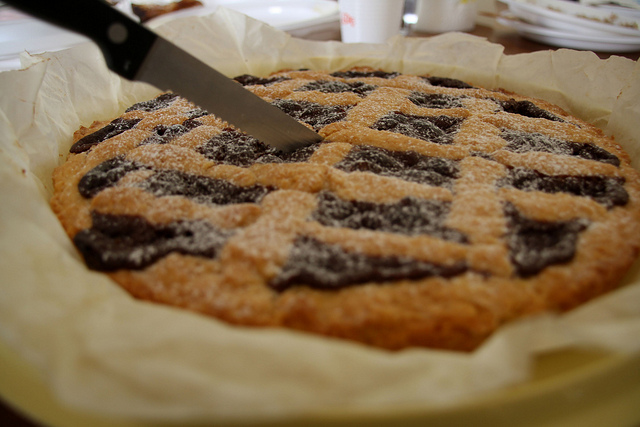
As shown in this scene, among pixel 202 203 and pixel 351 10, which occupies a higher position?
pixel 351 10

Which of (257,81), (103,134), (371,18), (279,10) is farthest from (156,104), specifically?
(279,10)

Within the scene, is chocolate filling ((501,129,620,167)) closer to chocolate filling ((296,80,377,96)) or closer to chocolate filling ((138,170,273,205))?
chocolate filling ((296,80,377,96))

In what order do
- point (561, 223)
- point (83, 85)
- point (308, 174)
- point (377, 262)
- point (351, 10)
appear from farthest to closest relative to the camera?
1. point (351, 10)
2. point (83, 85)
3. point (308, 174)
4. point (561, 223)
5. point (377, 262)

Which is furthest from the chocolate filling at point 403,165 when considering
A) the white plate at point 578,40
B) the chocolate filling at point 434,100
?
the white plate at point 578,40

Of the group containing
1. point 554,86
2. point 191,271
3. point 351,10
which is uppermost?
point 351,10

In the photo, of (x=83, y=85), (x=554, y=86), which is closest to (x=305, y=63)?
(x=83, y=85)

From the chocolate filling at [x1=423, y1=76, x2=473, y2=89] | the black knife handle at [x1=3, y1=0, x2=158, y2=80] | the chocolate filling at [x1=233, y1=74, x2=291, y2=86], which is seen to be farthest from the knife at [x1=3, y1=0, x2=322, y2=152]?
the chocolate filling at [x1=423, y1=76, x2=473, y2=89]

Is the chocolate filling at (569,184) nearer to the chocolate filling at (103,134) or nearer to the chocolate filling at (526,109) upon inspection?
the chocolate filling at (526,109)

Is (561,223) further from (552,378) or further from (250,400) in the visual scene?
(250,400)
